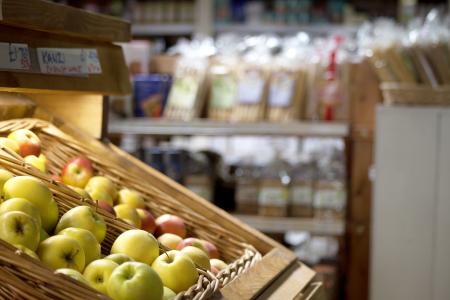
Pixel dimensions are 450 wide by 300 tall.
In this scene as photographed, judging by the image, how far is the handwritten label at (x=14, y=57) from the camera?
1.39 meters

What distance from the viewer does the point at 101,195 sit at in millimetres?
1708

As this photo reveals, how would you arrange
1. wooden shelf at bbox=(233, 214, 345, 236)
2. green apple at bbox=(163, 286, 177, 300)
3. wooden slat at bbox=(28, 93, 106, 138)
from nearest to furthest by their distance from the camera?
green apple at bbox=(163, 286, 177, 300) → wooden slat at bbox=(28, 93, 106, 138) → wooden shelf at bbox=(233, 214, 345, 236)

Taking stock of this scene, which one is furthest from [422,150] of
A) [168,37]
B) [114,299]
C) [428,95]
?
[168,37]

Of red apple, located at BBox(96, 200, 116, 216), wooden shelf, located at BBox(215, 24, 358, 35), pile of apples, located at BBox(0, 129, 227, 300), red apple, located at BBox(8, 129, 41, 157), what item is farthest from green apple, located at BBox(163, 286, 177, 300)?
wooden shelf, located at BBox(215, 24, 358, 35)

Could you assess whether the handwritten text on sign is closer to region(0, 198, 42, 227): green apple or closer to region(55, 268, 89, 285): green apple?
region(0, 198, 42, 227): green apple

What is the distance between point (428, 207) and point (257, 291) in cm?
210

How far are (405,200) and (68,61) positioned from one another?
7.01ft

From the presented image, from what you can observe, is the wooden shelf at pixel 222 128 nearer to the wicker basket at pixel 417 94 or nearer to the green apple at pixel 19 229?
the wicker basket at pixel 417 94

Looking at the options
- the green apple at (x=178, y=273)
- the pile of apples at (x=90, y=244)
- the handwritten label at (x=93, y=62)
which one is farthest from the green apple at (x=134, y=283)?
the handwritten label at (x=93, y=62)

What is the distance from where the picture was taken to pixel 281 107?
366cm

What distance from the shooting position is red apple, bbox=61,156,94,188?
174 centimetres

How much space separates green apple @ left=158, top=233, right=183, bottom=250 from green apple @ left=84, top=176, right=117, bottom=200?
0.17 m

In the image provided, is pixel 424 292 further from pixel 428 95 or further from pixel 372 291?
pixel 428 95

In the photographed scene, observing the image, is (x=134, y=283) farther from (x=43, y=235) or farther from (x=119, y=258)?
(x=43, y=235)
